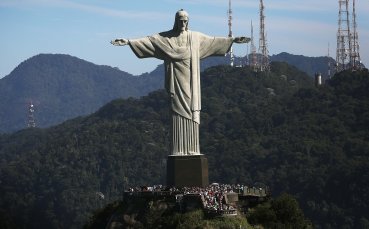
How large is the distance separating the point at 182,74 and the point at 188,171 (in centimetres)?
343

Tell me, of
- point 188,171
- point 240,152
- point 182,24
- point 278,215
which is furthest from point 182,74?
point 240,152

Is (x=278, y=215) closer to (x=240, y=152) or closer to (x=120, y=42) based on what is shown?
(x=120, y=42)


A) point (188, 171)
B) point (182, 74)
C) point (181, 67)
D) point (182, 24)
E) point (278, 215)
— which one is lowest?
point (278, 215)

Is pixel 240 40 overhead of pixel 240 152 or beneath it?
overhead

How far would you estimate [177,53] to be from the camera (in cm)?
4109

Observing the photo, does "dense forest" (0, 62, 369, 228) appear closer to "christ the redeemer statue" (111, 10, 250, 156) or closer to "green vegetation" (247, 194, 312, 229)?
"christ the redeemer statue" (111, 10, 250, 156)

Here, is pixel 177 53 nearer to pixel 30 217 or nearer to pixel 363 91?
pixel 30 217

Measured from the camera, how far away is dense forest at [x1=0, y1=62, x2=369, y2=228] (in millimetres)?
114125

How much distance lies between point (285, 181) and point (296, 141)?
494 inches

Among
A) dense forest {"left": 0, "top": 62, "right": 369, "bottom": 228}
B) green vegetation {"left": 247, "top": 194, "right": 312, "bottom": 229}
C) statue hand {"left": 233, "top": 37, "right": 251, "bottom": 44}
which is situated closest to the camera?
green vegetation {"left": 247, "top": 194, "right": 312, "bottom": 229}

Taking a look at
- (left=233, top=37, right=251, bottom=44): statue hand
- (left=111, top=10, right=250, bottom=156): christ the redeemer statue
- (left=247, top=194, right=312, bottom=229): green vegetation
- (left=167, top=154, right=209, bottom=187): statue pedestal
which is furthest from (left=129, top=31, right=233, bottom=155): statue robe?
(left=247, top=194, right=312, bottom=229): green vegetation

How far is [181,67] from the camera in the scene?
135 feet

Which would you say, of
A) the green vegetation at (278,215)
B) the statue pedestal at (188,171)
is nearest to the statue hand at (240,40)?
the statue pedestal at (188,171)

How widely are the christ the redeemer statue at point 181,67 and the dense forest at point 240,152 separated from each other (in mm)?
50919
